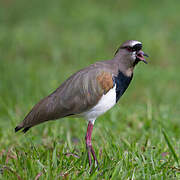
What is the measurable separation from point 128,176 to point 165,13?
324 inches

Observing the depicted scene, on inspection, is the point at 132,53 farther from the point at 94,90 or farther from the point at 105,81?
the point at 94,90

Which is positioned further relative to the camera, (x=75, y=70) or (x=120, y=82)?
(x=75, y=70)

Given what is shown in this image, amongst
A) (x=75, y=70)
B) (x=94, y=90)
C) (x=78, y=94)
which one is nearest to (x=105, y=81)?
(x=94, y=90)

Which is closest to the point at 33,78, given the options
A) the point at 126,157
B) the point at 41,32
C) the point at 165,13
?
the point at 41,32

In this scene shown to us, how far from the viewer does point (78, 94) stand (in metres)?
3.16

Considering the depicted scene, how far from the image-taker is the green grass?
3.14 m

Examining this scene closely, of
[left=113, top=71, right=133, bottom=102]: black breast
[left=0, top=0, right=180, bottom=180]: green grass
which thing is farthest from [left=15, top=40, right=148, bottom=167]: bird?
[left=0, top=0, right=180, bottom=180]: green grass

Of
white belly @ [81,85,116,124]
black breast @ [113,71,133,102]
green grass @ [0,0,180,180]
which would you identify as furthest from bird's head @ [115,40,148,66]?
green grass @ [0,0,180,180]

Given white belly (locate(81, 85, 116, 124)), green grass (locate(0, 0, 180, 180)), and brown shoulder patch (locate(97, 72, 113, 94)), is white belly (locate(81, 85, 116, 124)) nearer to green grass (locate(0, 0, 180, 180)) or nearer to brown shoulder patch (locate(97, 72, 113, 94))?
brown shoulder patch (locate(97, 72, 113, 94))

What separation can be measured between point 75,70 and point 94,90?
4.19 m

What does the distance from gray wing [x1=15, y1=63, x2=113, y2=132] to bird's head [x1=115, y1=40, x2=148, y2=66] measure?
0.18m

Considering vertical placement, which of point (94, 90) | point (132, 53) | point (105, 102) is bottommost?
point (105, 102)

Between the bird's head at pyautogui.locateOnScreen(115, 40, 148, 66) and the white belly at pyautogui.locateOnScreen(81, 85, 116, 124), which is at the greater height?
the bird's head at pyautogui.locateOnScreen(115, 40, 148, 66)

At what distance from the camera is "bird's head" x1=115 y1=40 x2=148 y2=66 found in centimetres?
316
